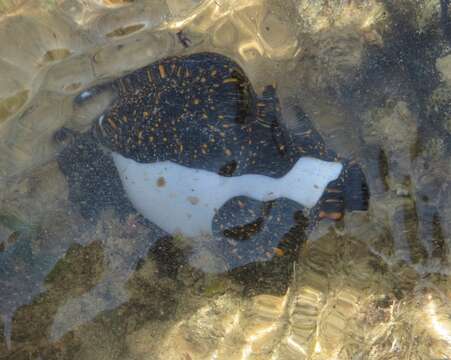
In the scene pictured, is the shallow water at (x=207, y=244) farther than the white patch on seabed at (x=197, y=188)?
No

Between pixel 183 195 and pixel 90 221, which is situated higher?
pixel 183 195

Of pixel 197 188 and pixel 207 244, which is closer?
pixel 197 188

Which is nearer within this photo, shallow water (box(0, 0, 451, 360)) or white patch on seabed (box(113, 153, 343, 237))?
shallow water (box(0, 0, 451, 360))

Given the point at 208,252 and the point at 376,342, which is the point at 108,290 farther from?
the point at 376,342

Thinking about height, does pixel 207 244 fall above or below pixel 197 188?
below

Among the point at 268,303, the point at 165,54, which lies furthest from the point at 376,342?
the point at 165,54
